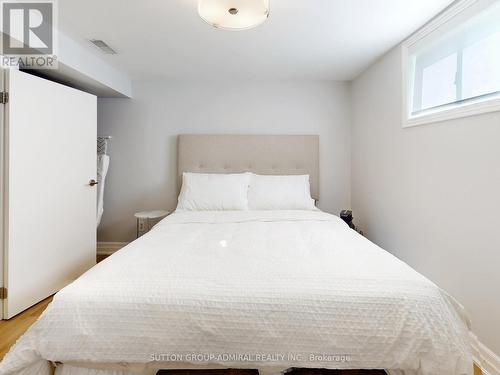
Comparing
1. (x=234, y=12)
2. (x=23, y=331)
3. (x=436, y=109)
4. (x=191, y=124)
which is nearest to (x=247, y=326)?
(x=234, y=12)

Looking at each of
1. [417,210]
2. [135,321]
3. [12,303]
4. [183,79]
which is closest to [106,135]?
[183,79]

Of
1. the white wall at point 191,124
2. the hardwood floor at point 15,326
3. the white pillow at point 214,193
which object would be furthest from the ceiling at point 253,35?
the hardwood floor at point 15,326

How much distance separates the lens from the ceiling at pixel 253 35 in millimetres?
1813

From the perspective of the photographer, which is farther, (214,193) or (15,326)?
(214,193)

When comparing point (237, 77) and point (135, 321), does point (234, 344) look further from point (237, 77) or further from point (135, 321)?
point (237, 77)

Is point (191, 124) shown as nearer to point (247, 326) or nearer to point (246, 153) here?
point (246, 153)

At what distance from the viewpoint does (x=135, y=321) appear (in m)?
1.09

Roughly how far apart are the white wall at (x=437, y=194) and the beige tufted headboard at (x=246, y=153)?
0.70 metres

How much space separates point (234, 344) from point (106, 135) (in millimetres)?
3196

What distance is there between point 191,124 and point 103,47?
121 cm

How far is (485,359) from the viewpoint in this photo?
1.51 metres

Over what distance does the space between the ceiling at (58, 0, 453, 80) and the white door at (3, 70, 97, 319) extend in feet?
1.99

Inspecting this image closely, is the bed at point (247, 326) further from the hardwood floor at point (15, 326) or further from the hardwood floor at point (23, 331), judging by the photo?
the hardwood floor at point (15, 326)

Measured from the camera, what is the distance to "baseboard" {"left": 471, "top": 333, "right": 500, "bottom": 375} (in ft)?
4.74
